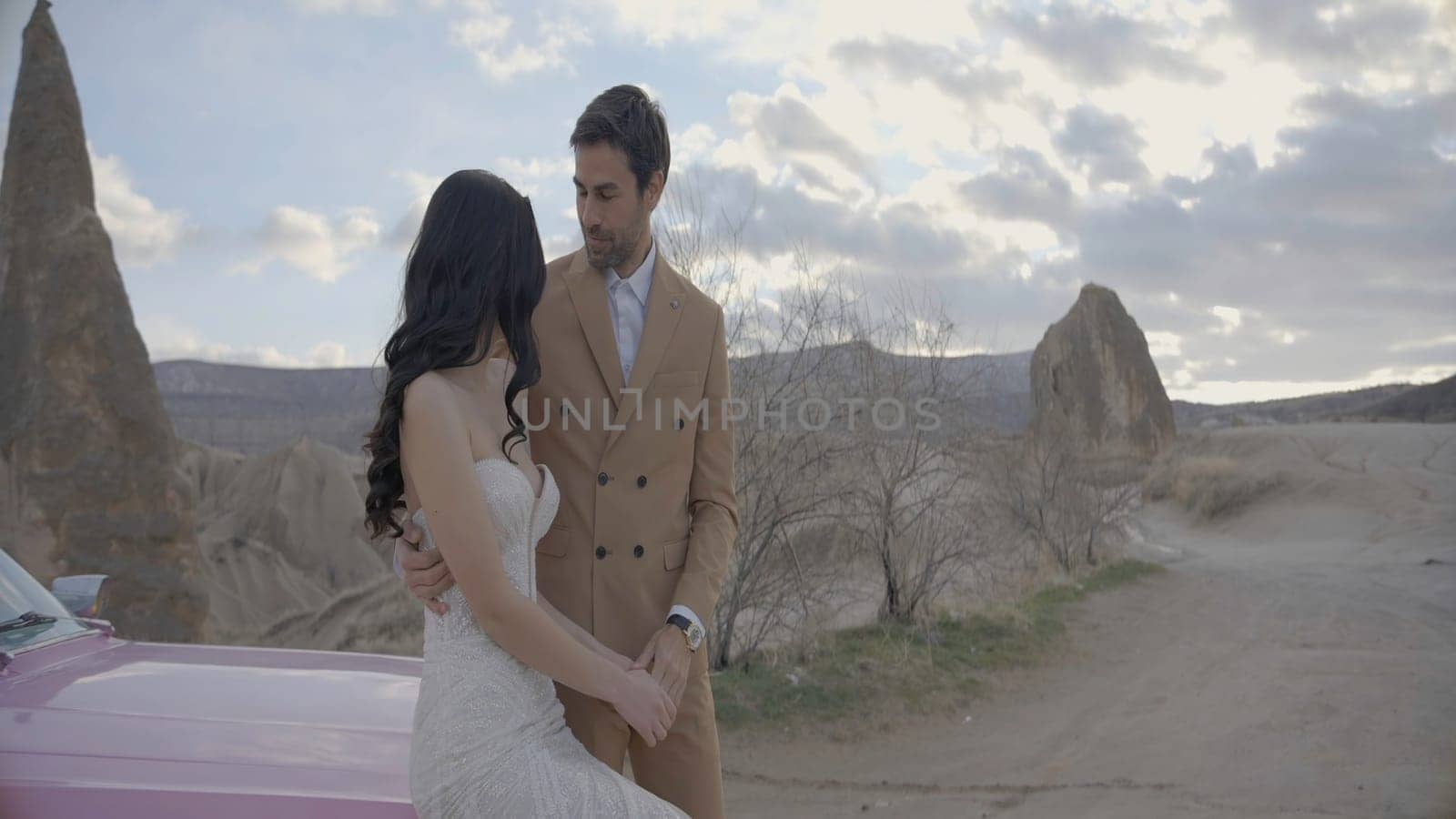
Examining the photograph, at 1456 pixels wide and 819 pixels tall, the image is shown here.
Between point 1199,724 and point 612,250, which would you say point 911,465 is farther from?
point 612,250

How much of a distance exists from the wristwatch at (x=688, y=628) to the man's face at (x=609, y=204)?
83cm

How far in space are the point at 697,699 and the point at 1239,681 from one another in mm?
6352

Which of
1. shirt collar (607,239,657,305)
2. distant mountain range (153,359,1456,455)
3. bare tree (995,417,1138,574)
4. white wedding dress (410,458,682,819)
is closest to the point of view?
white wedding dress (410,458,682,819)

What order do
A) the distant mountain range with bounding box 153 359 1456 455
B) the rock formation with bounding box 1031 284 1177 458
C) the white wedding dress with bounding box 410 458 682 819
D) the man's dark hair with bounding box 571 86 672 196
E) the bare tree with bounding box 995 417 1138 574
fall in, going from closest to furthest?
the white wedding dress with bounding box 410 458 682 819 < the man's dark hair with bounding box 571 86 672 196 < the bare tree with bounding box 995 417 1138 574 < the rock formation with bounding box 1031 284 1177 458 < the distant mountain range with bounding box 153 359 1456 455

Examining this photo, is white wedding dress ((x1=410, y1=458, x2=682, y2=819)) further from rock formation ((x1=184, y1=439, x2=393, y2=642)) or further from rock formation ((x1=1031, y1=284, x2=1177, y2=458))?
rock formation ((x1=1031, y1=284, x2=1177, y2=458))

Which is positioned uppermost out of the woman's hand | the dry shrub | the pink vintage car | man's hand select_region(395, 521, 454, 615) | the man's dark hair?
the man's dark hair

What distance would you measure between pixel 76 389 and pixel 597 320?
748 centimetres

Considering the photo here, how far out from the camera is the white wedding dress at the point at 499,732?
1815 mm

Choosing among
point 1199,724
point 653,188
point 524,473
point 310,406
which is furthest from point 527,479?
point 310,406

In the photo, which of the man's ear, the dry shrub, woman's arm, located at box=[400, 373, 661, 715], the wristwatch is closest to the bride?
woman's arm, located at box=[400, 373, 661, 715]

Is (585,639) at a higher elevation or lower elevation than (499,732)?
higher

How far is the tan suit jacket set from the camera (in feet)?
7.56

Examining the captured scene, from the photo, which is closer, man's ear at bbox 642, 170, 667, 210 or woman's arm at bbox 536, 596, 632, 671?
woman's arm at bbox 536, 596, 632, 671

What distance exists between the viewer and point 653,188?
2412 mm
